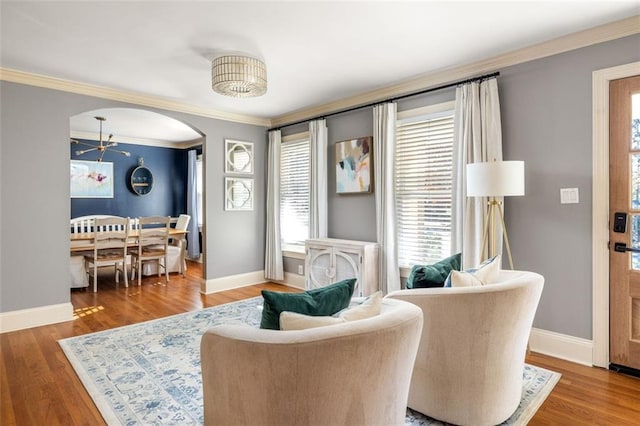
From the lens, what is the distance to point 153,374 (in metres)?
2.57

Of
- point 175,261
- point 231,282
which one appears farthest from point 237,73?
point 175,261

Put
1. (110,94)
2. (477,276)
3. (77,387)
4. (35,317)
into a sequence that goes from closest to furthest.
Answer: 1. (477,276)
2. (77,387)
3. (35,317)
4. (110,94)

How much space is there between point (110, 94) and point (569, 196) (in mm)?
4749

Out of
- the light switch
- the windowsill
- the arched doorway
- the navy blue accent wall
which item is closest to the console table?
the windowsill

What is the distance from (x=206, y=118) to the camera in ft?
16.1

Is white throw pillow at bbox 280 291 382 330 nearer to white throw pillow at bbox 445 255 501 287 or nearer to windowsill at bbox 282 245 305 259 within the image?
white throw pillow at bbox 445 255 501 287

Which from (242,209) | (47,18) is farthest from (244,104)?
(47,18)

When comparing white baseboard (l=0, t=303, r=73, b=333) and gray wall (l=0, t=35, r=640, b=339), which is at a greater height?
gray wall (l=0, t=35, r=640, b=339)

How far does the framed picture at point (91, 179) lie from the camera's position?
661 centimetres

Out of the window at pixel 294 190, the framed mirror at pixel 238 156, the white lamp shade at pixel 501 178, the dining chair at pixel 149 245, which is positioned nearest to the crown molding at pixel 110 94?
the framed mirror at pixel 238 156

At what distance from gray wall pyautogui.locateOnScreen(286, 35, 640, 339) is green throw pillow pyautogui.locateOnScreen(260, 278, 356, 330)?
7.15 feet

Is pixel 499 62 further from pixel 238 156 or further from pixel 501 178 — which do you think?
pixel 238 156

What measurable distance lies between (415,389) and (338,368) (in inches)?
44.6

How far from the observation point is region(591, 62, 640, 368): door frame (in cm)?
259
